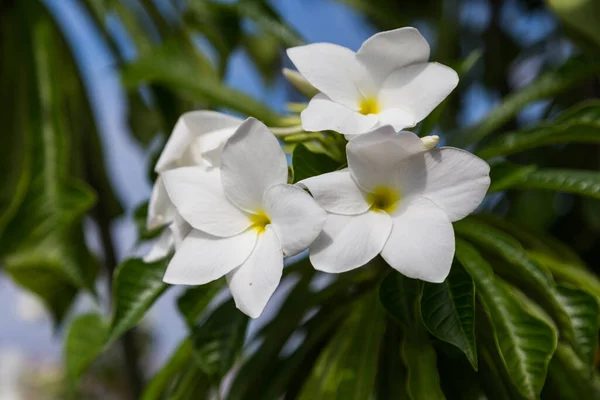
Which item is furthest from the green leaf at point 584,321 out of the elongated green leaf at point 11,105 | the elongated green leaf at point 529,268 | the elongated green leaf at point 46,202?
the elongated green leaf at point 11,105

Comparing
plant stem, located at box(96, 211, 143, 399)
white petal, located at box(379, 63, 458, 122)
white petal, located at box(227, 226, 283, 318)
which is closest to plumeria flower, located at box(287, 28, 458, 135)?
white petal, located at box(379, 63, 458, 122)

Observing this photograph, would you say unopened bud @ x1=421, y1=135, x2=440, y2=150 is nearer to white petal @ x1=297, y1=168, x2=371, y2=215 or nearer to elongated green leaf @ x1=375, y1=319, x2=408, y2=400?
white petal @ x1=297, y1=168, x2=371, y2=215

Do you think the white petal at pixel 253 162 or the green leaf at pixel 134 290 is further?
the green leaf at pixel 134 290

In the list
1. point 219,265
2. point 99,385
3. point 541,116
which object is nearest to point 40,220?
point 219,265

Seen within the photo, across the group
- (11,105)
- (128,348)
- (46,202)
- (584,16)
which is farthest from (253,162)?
(11,105)

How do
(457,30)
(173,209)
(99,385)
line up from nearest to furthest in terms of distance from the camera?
(173,209)
(457,30)
(99,385)

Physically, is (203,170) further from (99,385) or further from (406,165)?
(99,385)

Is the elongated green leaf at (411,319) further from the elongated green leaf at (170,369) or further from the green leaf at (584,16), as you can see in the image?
the green leaf at (584,16)
